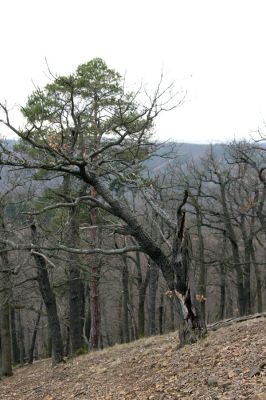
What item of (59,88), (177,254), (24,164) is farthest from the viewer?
(59,88)

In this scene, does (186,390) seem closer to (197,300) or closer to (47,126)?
(197,300)

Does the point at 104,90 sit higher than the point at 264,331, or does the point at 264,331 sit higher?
the point at 104,90

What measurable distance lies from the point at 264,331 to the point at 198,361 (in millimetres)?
1718

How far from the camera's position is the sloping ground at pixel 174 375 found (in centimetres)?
626

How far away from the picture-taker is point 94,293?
56.1 ft

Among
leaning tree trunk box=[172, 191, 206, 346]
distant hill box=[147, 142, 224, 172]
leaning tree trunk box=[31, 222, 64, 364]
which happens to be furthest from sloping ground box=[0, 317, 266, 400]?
distant hill box=[147, 142, 224, 172]

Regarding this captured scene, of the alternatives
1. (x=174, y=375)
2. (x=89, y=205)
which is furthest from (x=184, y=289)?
(x=89, y=205)

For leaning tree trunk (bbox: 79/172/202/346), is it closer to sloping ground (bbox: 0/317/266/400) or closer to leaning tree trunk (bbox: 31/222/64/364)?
sloping ground (bbox: 0/317/266/400)

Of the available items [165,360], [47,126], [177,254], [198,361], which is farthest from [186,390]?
[47,126]

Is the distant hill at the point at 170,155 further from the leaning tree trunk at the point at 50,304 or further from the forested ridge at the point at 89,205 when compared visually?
the leaning tree trunk at the point at 50,304

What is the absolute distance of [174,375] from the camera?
7660 millimetres

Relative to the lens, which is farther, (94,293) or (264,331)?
(94,293)

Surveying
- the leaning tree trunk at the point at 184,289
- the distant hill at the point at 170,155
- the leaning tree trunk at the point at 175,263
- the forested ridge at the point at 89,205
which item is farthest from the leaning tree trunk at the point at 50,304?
the leaning tree trunk at the point at 184,289

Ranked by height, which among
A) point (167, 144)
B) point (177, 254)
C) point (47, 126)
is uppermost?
point (47, 126)
